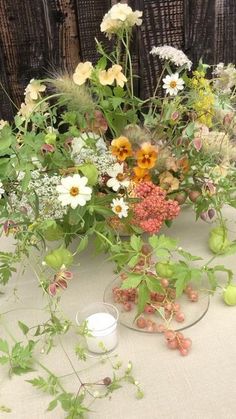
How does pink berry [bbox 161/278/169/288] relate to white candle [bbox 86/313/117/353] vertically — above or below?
above

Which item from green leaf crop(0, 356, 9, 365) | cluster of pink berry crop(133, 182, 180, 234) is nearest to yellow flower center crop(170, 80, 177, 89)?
cluster of pink berry crop(133, 182, 180, 234)

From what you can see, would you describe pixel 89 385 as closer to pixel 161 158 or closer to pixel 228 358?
pixel 228 358

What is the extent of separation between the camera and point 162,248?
83 centimetres

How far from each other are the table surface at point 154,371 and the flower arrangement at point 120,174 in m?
0.04

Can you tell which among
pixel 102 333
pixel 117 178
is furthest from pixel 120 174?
pixel 102 333

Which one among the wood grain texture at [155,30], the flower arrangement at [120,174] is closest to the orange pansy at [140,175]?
the flower arrangement at [120,174]

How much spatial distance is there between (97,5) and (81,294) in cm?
102

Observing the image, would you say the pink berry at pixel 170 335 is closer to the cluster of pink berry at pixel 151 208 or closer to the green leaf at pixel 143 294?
the green leaf at pixel 143 294

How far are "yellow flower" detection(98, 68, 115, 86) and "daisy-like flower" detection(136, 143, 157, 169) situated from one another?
0.15 meters

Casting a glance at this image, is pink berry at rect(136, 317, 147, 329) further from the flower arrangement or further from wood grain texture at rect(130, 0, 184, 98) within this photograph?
wood grain texture at rect(130, 0, 184, 98)

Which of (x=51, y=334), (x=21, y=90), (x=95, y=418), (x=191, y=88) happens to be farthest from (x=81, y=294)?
(x=21, y=90)

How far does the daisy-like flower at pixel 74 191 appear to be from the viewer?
0.85 metres

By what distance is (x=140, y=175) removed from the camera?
1004mm

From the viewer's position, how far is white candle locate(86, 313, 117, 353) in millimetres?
804
